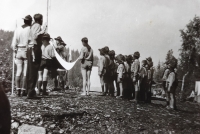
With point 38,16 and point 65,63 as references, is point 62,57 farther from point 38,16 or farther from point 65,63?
point 38,16

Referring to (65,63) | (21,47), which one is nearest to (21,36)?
(21,47)

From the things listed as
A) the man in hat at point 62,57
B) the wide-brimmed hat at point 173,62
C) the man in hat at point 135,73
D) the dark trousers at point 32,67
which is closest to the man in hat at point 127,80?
the man in hat at point 135,73

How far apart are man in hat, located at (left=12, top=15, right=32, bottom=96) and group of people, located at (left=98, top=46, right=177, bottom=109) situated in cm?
81

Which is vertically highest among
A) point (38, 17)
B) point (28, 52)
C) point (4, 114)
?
point (38, 17)

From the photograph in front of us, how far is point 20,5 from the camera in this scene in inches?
78.0

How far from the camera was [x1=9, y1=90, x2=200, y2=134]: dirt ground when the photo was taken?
1.68 metres

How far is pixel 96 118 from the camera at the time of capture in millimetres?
1823

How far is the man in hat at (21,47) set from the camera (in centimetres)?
207

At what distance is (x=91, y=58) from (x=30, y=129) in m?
1.15

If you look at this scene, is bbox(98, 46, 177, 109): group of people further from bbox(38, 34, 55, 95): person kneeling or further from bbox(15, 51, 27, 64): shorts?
bbox(15, 51, 27, 64): shorts

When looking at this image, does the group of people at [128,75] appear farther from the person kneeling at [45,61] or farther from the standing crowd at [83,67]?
the person kneeling at [45,61]

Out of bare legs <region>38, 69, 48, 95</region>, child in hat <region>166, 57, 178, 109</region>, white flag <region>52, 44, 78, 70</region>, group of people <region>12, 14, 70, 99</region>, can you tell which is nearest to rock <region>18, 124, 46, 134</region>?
group of people <region>12, 14, 70, 99</region>

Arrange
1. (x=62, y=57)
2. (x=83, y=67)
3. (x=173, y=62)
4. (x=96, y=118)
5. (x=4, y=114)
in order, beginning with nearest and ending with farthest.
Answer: (x=4, y=114) < (x=96, y=118) < (x=173, y=62) < (x=83, y=67) < (x=62, y=57)

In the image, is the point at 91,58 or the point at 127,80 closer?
the point at 91,58
